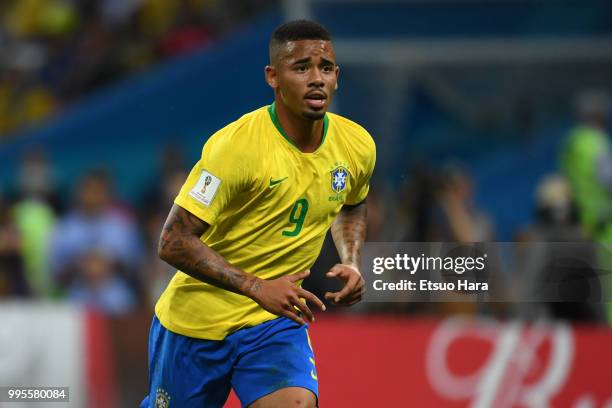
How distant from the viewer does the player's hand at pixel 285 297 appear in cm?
546

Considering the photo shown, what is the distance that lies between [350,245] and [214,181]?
96 centimetres

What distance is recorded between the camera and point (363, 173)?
628 centimetres

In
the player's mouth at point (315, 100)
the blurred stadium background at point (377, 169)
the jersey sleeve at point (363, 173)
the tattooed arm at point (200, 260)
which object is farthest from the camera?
the blurred stadium background at point (377, 169)

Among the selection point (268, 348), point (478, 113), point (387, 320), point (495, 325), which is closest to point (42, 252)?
point (387, 320)

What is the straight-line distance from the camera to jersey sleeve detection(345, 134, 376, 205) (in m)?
6.24

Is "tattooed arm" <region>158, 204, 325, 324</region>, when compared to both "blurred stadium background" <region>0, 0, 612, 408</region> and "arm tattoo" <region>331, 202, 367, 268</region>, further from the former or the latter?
"blurred stadium background" <region>0, 0, 612, 408</region>

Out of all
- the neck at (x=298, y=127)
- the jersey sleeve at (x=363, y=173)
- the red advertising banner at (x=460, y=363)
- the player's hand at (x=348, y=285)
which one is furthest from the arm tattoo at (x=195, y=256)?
the red advertising banner at (x=460, y=363)

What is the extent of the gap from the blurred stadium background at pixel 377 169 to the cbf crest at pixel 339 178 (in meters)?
2.98

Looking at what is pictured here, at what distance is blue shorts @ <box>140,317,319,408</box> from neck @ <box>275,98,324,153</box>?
2.65 ft

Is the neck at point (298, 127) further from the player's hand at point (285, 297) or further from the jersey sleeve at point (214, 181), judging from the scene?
the player's hand at point (285, 297)

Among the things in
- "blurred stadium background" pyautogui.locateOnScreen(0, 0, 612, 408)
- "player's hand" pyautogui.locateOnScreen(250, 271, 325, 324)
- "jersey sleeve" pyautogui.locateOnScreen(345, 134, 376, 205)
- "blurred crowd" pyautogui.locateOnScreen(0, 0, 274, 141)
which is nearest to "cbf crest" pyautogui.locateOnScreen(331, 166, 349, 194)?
"jersey sleeve" pyautogui.locateOnScreen(345, 134, 376, 205)

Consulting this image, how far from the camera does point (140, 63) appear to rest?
14492 mm

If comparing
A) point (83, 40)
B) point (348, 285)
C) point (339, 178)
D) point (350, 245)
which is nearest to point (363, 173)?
point (339, 178)

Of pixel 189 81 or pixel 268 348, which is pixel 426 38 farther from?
pixel 268 348
